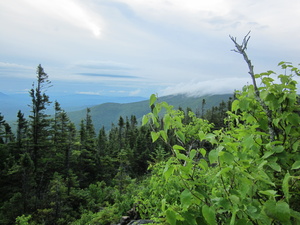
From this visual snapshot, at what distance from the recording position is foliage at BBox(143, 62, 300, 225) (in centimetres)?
124

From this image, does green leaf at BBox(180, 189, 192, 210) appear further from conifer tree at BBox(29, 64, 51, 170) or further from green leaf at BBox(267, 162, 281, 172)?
conifer tree at BBox(29, 64, 51, 170)

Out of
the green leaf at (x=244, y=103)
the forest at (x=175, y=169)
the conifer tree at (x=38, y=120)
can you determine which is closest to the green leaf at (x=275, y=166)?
the forest at (x=175, y=169)

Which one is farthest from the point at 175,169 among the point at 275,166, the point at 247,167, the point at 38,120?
the point at 38,120

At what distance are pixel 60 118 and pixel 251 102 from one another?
38.6 metres

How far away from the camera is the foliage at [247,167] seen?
124 centimetres

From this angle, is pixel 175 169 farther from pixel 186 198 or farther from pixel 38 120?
pixel 38 120

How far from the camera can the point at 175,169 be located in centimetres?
146

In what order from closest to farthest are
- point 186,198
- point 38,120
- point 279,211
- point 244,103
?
point 279,211
point 186,198
point 244,103
point 38,120

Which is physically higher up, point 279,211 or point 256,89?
point 256,89

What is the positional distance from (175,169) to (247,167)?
22.5 inches

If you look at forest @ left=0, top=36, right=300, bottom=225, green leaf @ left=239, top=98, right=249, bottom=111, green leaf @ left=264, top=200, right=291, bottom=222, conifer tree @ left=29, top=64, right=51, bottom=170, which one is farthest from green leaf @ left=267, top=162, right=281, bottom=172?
conifer tree @ left=29, top=64, right=51, bottom=170

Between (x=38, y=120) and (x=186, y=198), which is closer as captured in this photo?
(x=186, y=198)

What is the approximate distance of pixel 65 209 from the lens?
83.4ft

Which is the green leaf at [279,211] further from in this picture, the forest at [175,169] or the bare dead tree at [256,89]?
the bare dead tree at [256,89]
